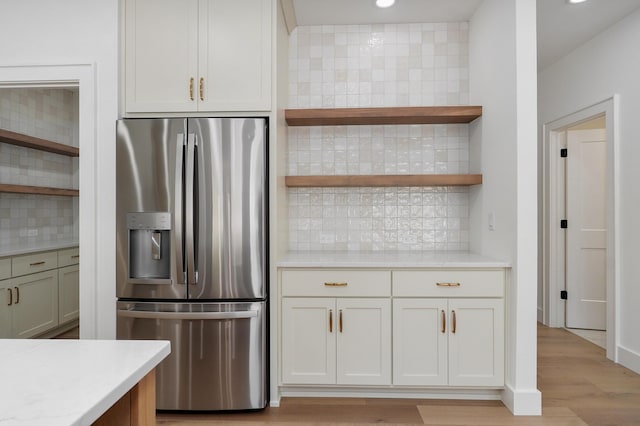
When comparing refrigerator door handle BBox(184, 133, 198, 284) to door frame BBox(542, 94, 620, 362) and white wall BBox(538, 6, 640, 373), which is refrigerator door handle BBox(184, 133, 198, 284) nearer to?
white wall BBox(538, 6, 640, 373)

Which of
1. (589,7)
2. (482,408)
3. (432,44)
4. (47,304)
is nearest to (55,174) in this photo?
(47,304)

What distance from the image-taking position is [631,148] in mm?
3057

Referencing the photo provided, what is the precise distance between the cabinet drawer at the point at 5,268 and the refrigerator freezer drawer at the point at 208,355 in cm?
164

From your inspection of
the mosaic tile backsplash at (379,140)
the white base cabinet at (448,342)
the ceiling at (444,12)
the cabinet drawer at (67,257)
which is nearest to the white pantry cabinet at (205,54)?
the ceiling at (444,12)

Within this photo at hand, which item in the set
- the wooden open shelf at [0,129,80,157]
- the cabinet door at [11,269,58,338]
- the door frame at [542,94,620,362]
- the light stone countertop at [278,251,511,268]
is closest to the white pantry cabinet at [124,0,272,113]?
the light stone countertop at [278,251,511,268]

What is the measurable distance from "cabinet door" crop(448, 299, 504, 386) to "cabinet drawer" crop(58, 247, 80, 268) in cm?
354

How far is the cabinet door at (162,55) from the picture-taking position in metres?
2.47

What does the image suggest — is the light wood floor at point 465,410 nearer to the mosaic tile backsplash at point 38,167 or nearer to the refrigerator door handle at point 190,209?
the refrigerator door handle at point 190,209

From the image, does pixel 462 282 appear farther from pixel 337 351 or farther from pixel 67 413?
pixel 67 413

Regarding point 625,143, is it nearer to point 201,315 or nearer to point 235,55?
point 235,55

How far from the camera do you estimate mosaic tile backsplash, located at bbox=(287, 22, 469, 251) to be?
313cm

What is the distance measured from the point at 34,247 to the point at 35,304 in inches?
21.5

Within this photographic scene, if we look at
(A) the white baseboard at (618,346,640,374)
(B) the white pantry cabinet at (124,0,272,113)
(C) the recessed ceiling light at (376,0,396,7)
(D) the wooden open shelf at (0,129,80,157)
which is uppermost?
(C) the recessed ceiling light at (376,0,396,7)

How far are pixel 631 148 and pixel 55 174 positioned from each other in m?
5.25
